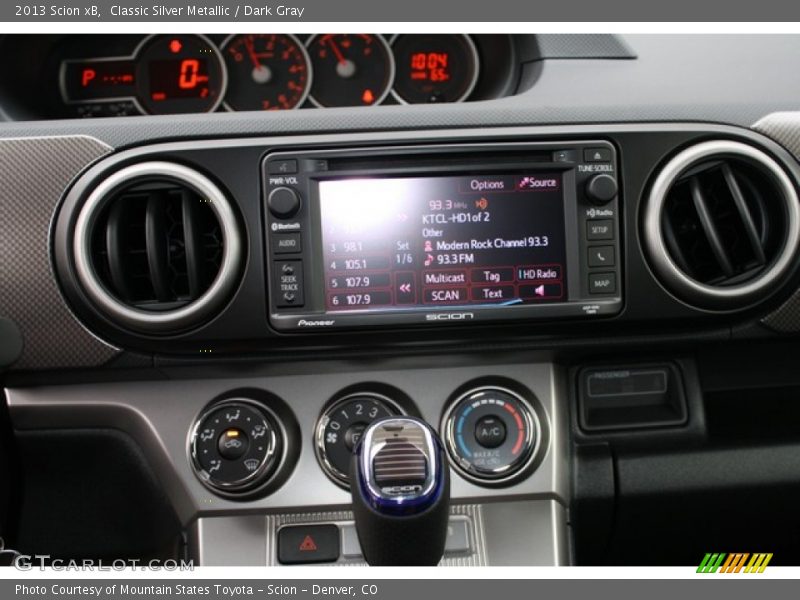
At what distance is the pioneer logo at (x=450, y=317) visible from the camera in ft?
4.27

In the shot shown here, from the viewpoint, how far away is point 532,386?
56.7 inches

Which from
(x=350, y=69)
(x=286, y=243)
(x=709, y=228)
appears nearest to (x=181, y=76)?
(x=350, y=69)

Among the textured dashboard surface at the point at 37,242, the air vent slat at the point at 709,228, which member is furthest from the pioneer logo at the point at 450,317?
the textured dashboard surface at the point at 37,242

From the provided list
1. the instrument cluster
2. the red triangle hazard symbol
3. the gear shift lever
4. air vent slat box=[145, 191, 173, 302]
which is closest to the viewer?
the gear shift lever

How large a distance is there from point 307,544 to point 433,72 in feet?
3.07

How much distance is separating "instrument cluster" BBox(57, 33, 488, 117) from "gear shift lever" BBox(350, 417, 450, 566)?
2.69ft

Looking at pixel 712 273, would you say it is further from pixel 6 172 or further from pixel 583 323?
pixel 6 172

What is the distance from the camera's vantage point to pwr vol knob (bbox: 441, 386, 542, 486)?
1.40 metres

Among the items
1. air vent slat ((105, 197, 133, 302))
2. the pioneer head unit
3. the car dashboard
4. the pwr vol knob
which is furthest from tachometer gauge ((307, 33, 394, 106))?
the pwr vol knob

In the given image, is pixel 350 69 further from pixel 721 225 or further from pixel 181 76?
pixel 721 225

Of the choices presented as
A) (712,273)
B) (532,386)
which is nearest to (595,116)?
(712,273)

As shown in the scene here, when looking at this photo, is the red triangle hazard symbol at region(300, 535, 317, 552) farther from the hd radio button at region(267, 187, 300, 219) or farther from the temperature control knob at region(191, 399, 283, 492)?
the hd radio button at region(267, 187, 300, 219)

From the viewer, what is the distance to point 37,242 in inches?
51.6

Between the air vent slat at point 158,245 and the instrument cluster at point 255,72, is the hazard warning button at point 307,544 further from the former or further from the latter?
the instrument cluster at point 255,72
